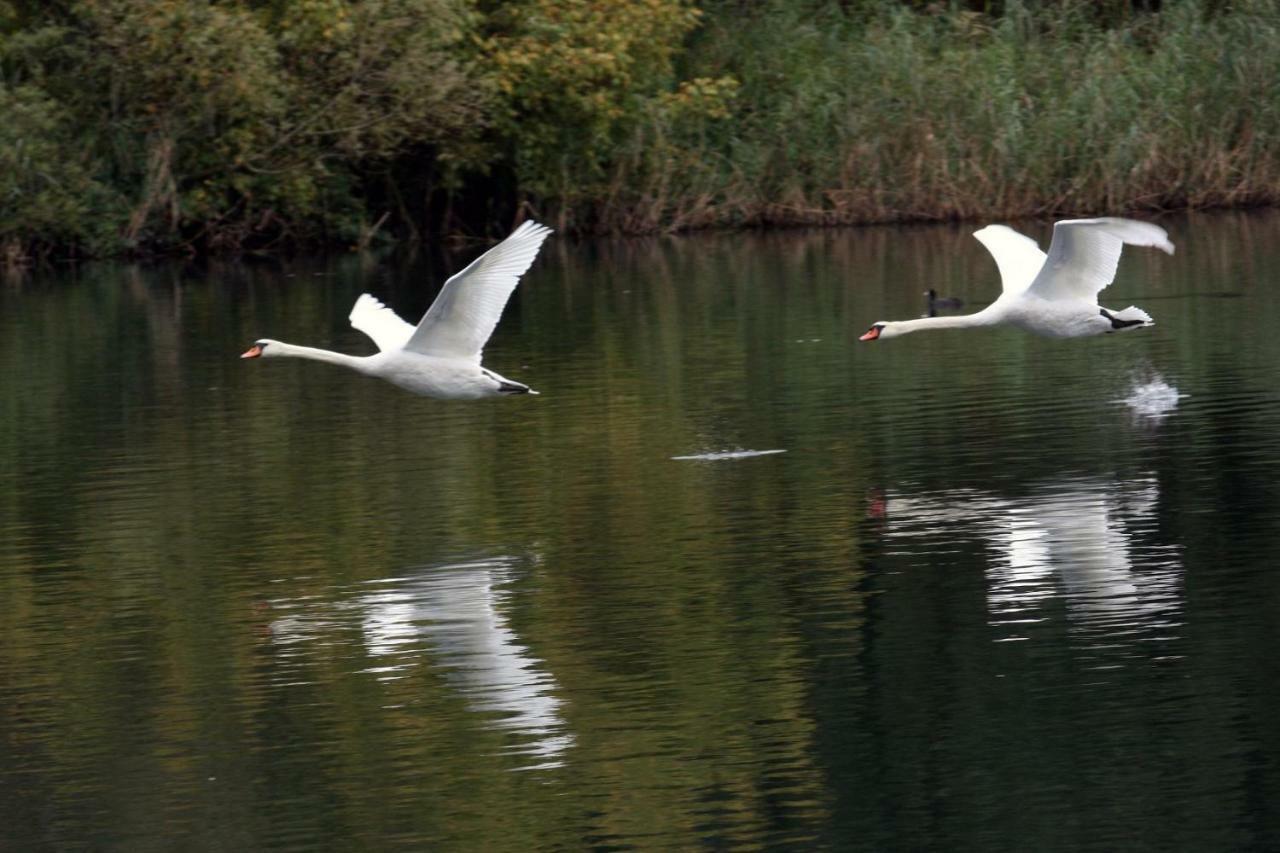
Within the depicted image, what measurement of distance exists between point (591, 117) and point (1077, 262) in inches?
892

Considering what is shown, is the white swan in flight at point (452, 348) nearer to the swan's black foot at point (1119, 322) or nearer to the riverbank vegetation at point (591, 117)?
the swan's black foot at point (1119, 322)

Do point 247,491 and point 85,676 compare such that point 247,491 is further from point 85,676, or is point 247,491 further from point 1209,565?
point 1209,565

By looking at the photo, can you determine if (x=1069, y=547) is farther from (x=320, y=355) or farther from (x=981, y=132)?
(x=981, y=132)

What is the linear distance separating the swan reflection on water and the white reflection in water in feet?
8.10

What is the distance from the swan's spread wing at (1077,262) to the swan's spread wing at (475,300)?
11.9ft

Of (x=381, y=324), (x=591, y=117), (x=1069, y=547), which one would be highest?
(x=591, y=117)

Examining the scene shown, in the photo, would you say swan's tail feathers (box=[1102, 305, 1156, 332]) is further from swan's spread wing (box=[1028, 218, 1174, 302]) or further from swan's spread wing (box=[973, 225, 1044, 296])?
swan's spread wing (box=[973, 225, 1044, 296])

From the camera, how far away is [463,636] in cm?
1191

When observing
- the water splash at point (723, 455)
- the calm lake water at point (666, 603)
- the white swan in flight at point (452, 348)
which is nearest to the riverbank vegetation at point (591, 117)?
the calm lake water at point (666, 603)

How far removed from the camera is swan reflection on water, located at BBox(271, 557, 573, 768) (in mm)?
10477

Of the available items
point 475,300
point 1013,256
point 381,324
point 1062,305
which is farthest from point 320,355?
point 1013,256

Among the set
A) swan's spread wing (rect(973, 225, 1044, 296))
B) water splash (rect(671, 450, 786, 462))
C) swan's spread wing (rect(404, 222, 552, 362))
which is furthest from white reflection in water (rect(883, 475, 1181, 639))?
swan's spread wing (rect(404, 222, 552, 362))

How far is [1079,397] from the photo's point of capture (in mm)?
19031

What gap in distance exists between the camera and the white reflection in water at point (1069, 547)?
38.7 feet
